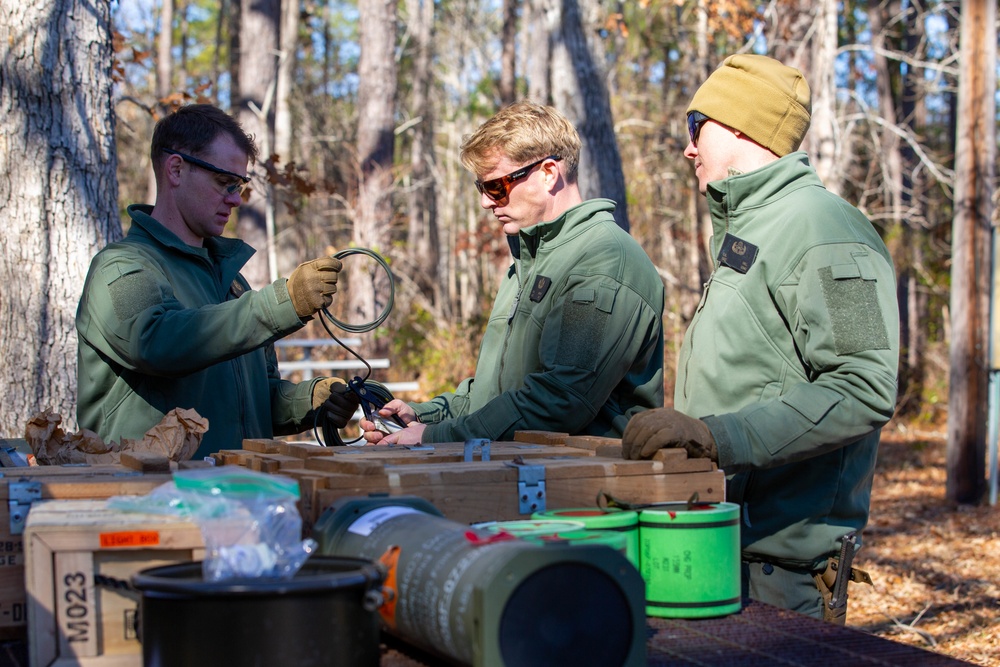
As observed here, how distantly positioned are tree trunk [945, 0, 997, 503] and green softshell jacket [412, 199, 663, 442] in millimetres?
8449

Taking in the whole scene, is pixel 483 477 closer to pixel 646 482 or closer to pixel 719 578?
pixel 646 482

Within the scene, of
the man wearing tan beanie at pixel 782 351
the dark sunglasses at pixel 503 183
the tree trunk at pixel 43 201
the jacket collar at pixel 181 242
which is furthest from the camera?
the tree trunk at pixel 43 201

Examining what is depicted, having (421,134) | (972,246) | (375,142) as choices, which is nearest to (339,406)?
(972,246)

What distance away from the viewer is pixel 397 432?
140 inches

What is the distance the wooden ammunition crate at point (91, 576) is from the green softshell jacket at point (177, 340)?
65.3 inches

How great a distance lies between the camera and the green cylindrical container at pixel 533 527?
2117 mm

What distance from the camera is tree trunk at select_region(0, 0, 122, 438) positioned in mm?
5695

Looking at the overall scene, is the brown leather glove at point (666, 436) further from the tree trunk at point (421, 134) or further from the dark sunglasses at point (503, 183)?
the tree trunk at point (421, 134)

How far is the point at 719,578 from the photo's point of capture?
2346 mm

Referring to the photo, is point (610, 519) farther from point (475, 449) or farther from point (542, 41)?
point (542, 41)

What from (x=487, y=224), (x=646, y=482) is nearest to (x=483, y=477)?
(x=646, y=482)

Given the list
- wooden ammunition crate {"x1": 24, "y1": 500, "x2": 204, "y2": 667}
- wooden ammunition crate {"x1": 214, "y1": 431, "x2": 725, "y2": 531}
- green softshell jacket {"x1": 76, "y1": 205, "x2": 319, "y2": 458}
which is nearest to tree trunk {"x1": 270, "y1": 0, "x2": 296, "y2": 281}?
green softshell jacket {"x1": 76, "y1": 205, "x2": 319, "y2": 458}

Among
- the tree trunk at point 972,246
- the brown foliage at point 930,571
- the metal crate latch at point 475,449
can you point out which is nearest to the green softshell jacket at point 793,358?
the metal crate latch at point 475,449

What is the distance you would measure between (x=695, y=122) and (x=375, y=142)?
13.3 metres
